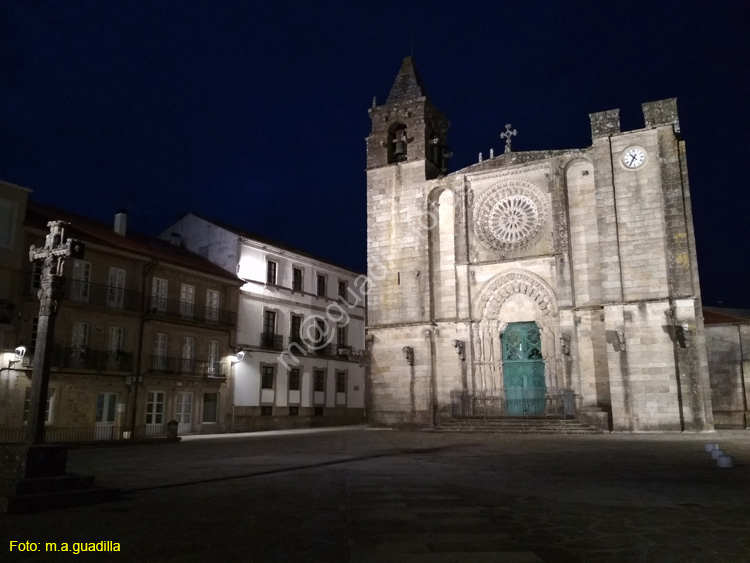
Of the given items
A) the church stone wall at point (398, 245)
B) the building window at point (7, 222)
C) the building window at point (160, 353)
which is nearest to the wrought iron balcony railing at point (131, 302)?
the building window at point (160, 353)

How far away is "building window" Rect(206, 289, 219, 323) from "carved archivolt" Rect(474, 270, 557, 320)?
12.3m

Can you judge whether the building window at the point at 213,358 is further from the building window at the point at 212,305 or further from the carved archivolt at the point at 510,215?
the carved archivolt at the point at 510,215

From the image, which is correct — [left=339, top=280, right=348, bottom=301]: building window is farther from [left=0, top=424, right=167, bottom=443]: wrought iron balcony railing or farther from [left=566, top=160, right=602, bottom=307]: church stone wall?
[left=566, top=160, right=602, bottom=307]: church stone wall

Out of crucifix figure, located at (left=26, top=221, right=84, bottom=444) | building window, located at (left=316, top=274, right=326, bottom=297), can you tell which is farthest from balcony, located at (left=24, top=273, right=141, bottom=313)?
crucifix figure, located at (left=26, top=221, right=84, bottom=444)

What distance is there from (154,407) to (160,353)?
2.26 m

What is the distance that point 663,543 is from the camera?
5020 millimetres

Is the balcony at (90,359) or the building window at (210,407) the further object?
the building window at (210,407)

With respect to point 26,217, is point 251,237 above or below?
above

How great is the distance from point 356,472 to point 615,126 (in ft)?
61.2

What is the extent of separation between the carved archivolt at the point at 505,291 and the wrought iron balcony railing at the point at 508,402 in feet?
10.3

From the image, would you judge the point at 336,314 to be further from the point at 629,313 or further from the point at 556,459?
the point at 556,459

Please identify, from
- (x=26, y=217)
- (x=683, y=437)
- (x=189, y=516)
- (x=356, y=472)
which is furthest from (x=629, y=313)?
(x=26, y=217)

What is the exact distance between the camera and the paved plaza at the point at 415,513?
484 centimetres

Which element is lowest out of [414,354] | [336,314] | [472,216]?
[414,354]
